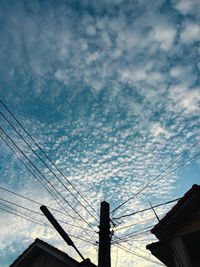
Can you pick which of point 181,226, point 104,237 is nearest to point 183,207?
point 181,226

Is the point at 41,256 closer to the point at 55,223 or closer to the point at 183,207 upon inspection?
the point at 55,223

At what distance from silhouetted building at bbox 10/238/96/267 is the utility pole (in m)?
1.62

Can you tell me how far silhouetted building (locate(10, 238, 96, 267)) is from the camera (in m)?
9.73

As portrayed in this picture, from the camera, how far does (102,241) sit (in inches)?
345

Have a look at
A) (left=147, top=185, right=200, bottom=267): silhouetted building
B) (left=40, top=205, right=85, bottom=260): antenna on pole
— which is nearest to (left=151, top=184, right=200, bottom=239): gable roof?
(left=147, top=185, right=200, bottom=267): silhouetted building

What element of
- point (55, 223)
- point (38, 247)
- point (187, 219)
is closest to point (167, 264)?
point (187, 219)

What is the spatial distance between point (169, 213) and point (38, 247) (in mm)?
8382

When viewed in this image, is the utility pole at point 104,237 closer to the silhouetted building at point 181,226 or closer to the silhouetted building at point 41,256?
the silhouetted building at point 41,256

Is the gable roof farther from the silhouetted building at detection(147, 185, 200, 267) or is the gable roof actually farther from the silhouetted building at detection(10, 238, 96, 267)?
the silhouetted building at detection(10, 238, 96, 267)

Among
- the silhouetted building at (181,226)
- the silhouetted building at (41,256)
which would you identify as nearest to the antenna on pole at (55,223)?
the silhouetted building at (41,256)

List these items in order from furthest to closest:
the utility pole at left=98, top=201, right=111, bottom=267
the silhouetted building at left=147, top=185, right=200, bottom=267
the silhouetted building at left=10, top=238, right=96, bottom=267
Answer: the silhouetted building at left=10, top=238, right=96, bottom=267 → the utility pole at left=98, top=201, right=111, bottom=267 → the silhouetted building at left=147, top=185, right=200, bottom=267

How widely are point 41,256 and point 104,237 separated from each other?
16.5 ft

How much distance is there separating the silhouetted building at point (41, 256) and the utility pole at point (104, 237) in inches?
63.6

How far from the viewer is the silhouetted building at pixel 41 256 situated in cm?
973
